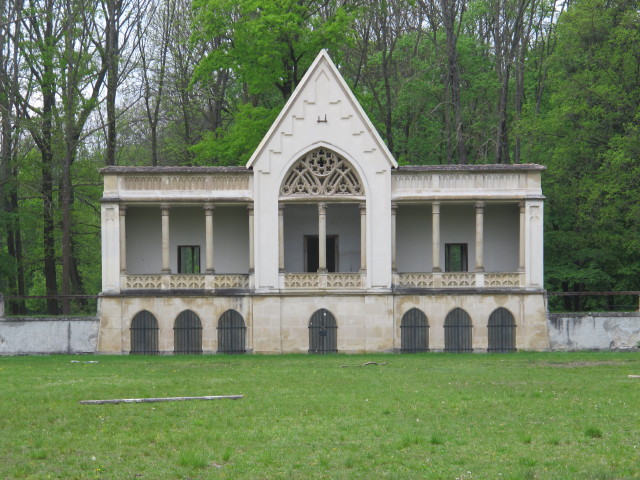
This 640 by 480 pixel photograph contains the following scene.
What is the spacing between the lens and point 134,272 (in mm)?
45219

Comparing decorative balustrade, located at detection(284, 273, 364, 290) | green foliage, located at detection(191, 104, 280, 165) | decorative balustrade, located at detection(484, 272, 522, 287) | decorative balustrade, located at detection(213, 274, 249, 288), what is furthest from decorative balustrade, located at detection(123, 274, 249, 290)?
green foliage, located at detection(191, 104, 280, 165)

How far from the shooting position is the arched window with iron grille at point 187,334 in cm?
4212

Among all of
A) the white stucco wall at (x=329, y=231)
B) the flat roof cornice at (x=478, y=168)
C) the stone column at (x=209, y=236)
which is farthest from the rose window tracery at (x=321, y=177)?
the white stucco wall at (x=329, y=231)

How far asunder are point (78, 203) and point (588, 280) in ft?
90.2

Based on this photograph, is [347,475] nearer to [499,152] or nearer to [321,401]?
[321,401]

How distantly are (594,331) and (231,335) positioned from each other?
14.3 m

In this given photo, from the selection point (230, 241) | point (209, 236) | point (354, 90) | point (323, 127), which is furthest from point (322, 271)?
point (354, 90)

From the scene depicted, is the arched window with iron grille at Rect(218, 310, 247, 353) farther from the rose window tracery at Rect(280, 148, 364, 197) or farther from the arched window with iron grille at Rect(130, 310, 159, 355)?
the rose window tracery at Rect(280, 148, 364, 197)

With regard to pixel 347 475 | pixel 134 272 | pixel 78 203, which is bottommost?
pixel 347 475

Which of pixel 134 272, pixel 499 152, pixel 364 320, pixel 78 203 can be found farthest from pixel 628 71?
pixel 78 203

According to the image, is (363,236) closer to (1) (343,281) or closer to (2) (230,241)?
(1) (343,281)

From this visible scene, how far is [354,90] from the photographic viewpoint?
185 ft

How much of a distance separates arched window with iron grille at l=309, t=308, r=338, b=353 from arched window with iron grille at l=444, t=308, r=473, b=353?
4.44 meters

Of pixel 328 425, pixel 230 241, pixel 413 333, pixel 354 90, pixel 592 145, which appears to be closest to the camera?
pixel 328 425
